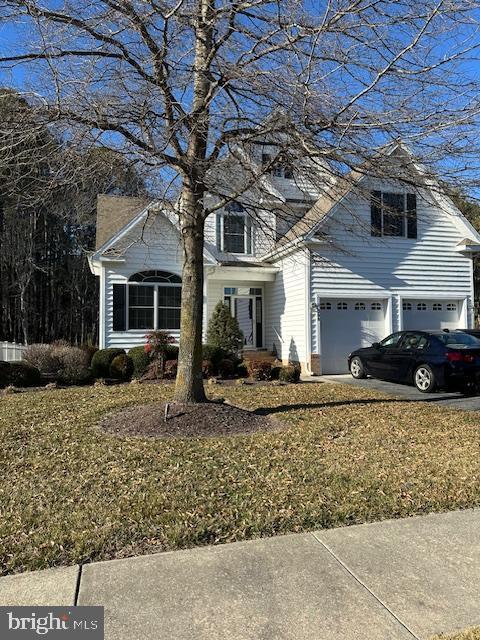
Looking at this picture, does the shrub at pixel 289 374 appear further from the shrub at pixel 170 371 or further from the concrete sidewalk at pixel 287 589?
the concrete sidewalk at pixel 287 589

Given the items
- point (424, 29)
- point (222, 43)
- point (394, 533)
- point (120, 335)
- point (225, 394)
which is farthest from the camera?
point (120, 335)

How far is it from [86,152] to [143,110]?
1.18 m

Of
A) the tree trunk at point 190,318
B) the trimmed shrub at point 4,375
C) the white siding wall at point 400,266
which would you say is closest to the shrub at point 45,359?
the trimmed shrub at point 4,375

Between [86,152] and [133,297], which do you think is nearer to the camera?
[86,152]

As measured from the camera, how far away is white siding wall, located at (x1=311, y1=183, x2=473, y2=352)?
15555 millimetres

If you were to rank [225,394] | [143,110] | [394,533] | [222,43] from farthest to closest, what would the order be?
[225,394]
[222,43]
[143,110]
[394,533]

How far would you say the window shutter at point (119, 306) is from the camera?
15.7 meters

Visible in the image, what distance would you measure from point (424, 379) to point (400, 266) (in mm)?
5747

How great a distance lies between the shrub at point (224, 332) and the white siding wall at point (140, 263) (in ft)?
4.74

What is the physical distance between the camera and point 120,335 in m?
15.7

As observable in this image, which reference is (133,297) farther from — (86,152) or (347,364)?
(86,152)

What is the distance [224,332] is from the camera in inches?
611

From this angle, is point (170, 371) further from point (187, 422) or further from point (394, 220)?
point (394, 220)

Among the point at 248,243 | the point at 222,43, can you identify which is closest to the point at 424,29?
the point at 222,43
